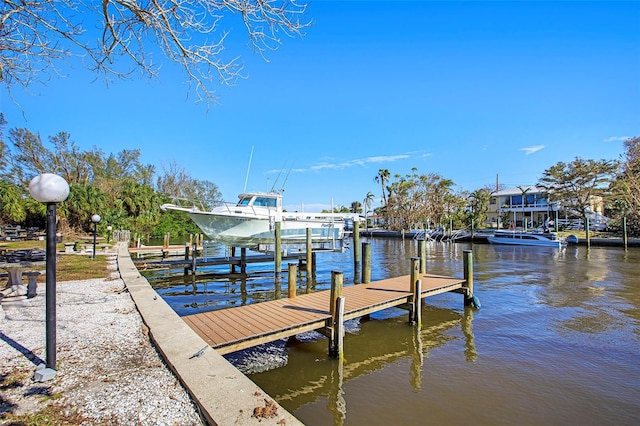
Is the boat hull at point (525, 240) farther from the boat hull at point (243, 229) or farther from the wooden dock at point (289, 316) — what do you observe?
the wooden dock at point (289, 316)

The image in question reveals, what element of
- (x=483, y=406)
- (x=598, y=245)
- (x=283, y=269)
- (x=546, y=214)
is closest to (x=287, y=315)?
(x=483, y=406)

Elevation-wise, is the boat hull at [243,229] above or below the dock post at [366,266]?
above

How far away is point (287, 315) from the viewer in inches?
261

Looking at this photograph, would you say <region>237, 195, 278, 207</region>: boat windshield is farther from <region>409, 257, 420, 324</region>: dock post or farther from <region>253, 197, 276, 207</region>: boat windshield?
<region>409, 257, 420, 324</region>: dock post

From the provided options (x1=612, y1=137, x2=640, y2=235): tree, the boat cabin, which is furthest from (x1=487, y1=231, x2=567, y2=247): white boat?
the boat cabin

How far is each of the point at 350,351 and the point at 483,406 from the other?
2.69 meters

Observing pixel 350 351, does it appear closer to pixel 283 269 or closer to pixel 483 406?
pixel 483 406

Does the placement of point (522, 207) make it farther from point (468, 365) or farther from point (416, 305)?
point (468, 365)

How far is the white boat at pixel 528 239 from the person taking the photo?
102 ft

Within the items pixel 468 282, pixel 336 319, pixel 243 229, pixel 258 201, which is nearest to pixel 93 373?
pixel 336 319

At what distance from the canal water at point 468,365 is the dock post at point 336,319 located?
0.23m

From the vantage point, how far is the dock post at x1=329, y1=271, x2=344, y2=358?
649 centimetres

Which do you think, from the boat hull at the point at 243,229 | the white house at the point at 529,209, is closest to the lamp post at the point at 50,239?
the boat hull at the point at 243,229

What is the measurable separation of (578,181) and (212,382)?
4828 cm
